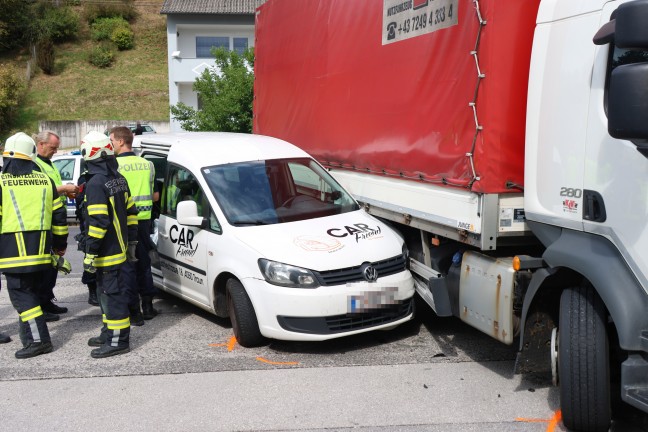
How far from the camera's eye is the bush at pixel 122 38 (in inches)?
2013

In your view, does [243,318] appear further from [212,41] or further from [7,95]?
[7,95]

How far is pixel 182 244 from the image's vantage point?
6.94m

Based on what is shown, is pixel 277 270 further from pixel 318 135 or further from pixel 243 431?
pixel 318 135

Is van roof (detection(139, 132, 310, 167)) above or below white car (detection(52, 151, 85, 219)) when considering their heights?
above

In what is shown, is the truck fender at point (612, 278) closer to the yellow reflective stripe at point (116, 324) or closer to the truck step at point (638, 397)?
the truck step at point (638, 397)

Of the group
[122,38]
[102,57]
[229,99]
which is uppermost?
[122,38]

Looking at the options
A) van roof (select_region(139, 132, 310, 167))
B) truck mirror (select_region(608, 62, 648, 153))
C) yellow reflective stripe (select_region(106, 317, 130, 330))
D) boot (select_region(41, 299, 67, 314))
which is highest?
truck mirror (select_region(608, 62, 648, 153))

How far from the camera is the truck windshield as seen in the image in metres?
6.48

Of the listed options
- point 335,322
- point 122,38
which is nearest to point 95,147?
point 335,322

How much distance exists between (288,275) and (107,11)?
179ft

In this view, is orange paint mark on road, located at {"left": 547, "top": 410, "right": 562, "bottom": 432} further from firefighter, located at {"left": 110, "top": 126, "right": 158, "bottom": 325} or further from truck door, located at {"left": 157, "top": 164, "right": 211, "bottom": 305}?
firefighter, located at {"left": 110, "top": 126, "right": 158, "bottom": 325}

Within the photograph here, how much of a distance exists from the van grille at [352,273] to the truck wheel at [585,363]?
78.7 inches

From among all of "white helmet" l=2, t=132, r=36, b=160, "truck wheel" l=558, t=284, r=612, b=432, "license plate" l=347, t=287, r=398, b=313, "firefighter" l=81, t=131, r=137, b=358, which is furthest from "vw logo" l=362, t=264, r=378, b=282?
"white helmet" l=2, t=132, r=36, b=160

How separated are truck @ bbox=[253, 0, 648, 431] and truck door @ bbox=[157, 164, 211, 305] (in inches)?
64.1
